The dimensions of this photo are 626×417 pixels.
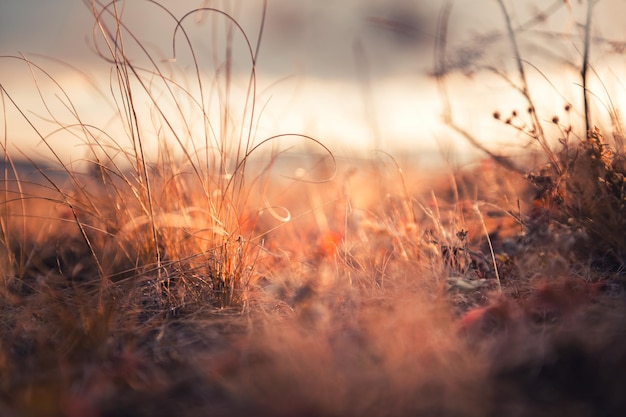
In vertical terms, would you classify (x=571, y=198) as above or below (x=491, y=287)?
above

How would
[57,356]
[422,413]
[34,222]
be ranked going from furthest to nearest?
[34,222], [57,356], [422,413]

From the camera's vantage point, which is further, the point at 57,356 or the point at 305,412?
the point at 57,356

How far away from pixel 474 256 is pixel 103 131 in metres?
1.52

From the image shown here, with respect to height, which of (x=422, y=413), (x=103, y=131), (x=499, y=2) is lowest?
(x=422, y=413)

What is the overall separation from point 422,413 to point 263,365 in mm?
417

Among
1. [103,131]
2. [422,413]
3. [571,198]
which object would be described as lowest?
[422,413]

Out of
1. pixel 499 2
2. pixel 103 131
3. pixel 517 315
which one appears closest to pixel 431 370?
pixel 517 315

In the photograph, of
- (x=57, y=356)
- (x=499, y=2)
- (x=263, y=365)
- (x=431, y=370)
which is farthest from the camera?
(x=499, y=2)

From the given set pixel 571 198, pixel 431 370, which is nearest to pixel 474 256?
pixel 571 198

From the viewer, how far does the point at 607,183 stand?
2045 mm

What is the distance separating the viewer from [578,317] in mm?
1616

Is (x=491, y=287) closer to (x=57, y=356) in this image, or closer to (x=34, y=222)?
(x=57, y=356)

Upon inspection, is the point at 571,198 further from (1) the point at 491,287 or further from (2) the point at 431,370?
(2) the point at 431,370

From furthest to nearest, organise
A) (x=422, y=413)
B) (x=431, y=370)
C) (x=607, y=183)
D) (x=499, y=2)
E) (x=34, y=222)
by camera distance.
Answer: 1. (x=34, y=222)
2. (x=499, y=2)
3. (x=607, y=183)
4. (x=431, y=370)
5. (x=422, y=413)
